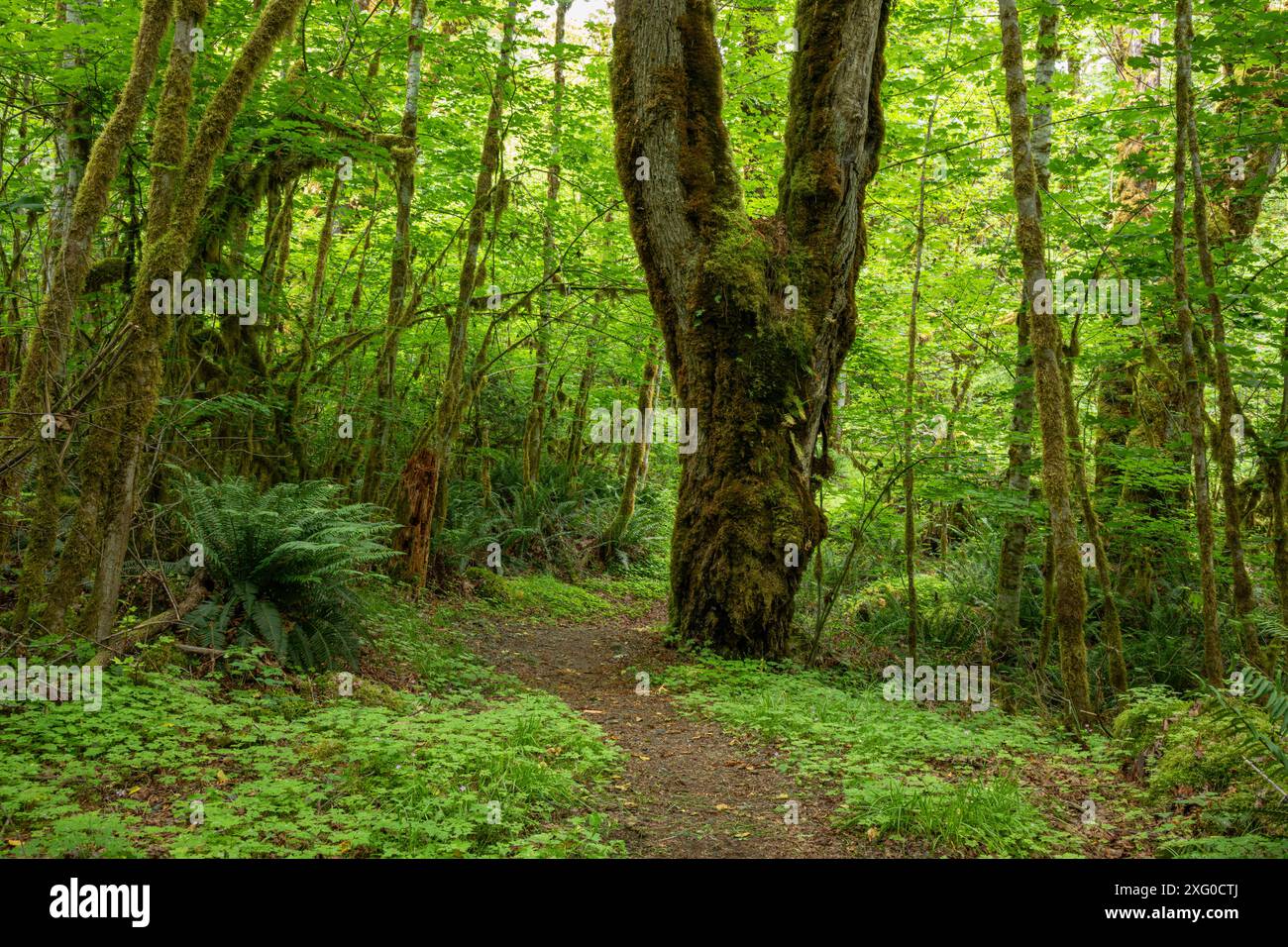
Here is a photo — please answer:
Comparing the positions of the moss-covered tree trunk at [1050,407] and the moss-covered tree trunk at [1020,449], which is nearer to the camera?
the moss-covered tree trunk at [1050,407]

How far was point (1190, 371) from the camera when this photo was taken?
5.37 meters

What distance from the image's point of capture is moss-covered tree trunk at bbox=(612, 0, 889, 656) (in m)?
7.25

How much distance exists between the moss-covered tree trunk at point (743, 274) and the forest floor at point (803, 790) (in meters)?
1.61

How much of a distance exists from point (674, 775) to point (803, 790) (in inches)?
31.1

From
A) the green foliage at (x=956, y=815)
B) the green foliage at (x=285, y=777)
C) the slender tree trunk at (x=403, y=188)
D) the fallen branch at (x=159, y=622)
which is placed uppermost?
the slender tree trunk at (x=403, y=188)

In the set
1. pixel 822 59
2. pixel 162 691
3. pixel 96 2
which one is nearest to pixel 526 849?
Result: pixel 162 691

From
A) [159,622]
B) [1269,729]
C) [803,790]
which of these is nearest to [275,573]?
[159,622]

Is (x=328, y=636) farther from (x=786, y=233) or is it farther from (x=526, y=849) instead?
(x=786, y=233)

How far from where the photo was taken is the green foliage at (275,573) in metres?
5.35

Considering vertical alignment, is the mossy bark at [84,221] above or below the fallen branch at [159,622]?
above

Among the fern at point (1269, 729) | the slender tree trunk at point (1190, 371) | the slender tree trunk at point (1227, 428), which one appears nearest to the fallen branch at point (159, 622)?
the fern at point (1269, 729)

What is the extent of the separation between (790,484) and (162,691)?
5.41 metres

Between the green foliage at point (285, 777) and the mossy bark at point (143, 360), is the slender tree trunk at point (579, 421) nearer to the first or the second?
the mossy bark at point (143, 360)
